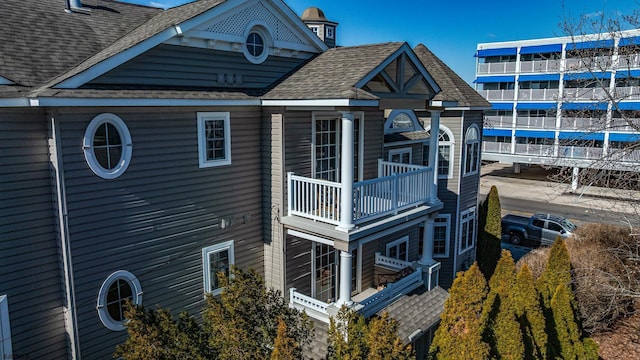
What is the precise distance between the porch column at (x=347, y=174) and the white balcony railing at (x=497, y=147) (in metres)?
33.0

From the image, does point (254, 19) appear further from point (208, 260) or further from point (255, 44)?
point (208, 260)

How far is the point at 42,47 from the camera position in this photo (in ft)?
29.1

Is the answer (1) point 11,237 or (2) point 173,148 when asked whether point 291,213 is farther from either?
(1) point 11,237

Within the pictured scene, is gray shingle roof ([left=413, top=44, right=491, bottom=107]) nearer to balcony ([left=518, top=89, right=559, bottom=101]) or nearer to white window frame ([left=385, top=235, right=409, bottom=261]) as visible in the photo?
white window frame ([left=385, top=235, right=409, bottom=261])

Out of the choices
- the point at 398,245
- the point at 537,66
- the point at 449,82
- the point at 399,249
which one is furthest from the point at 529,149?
the point at 398,245

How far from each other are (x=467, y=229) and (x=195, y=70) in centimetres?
1289

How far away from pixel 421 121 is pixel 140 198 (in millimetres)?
12319

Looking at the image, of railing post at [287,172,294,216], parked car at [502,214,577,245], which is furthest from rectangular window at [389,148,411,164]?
parked car at [502,214,577,245]

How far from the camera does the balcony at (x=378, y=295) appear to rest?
10.3 meters

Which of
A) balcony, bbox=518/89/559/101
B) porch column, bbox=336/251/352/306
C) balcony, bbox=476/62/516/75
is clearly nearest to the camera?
porch column, bbox=336/251/352/306

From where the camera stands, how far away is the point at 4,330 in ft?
24.2

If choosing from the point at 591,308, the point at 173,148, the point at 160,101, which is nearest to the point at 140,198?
the point at 173,148

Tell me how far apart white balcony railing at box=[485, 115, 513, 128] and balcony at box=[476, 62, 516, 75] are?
4.13 metres

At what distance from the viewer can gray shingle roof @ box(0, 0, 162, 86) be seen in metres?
8.21
